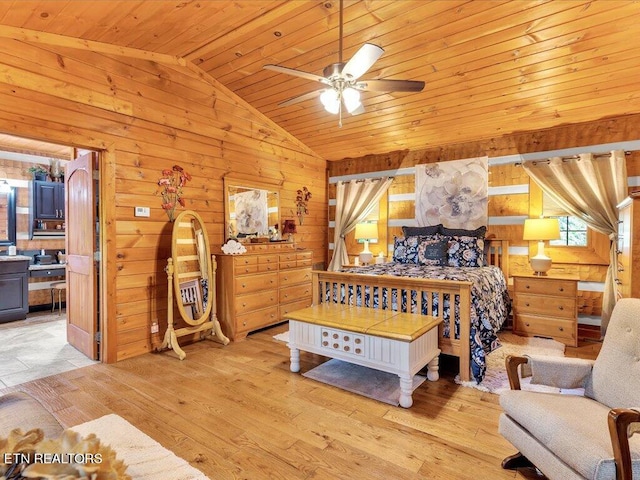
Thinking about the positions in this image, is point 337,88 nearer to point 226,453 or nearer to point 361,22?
point 361,22

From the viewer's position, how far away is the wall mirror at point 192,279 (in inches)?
146

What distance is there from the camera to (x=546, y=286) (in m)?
3.98

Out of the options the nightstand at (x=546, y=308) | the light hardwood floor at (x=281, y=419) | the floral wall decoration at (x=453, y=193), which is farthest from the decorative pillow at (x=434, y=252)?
the light hardwood floor at (x=281, y=419)

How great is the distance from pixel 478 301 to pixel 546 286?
1.49m

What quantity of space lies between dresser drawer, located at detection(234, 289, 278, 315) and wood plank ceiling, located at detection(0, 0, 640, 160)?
8.42ft

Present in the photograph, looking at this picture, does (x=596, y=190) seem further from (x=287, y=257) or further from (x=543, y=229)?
(x=287, y=257)

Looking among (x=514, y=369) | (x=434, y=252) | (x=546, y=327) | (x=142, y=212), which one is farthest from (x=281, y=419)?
(x=546, y=327)

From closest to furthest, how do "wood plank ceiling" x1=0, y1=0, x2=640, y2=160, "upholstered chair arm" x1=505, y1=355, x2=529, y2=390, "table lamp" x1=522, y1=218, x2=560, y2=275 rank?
"upholstered chair arm" x1=505, y1=355, x2=529, y2=390
"wood plank ceiling" x1=0, y1=0, x2=640, y2=160
"table lamp" x1=522, y1=218, x2=560, y2=275

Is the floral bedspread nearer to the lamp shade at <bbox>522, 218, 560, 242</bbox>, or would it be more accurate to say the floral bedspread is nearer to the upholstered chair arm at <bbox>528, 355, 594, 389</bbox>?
the lamp shade at <bbox>522, 218, 560, 242</bbox>

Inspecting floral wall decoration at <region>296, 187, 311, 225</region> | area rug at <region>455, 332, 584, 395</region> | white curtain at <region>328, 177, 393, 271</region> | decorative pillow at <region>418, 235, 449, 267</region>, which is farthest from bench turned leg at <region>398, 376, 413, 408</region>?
floral wall decoration at <region>296, 187, 311, 225</region>

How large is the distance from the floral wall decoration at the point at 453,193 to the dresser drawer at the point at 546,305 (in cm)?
127

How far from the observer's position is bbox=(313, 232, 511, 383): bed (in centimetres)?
291

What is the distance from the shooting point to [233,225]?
181 inches

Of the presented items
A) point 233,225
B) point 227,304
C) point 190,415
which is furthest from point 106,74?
point 190,415
